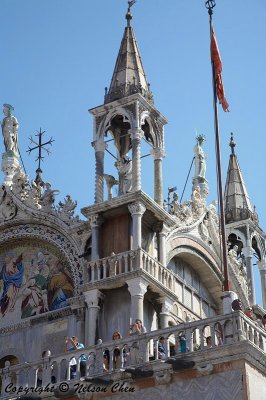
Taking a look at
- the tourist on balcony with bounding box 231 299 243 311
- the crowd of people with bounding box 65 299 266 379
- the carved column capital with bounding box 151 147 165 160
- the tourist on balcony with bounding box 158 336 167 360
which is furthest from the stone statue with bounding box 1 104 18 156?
the tourist on balcony with bounding box 231 299 243 311

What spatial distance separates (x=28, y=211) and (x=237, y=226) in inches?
259

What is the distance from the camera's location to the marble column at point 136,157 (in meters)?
23.7

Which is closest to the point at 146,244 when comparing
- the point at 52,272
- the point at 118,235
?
the point at 118,235

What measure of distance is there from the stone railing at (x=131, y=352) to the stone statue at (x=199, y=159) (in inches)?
398

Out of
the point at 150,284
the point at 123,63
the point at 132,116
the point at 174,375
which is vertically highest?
the point at 123,63

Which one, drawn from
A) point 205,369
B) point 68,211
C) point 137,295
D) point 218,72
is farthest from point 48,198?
point 205,369

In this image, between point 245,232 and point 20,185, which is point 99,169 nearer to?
point 20,185

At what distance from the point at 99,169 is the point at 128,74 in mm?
2561

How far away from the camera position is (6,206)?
26.8m

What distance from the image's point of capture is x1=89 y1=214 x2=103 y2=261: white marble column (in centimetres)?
2362

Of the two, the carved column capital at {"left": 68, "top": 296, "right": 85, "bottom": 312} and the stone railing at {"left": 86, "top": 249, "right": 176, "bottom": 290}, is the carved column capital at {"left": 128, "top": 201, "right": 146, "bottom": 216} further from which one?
the carved column capital at {"left": 68, "top": 296, "right": 85, "bottom": 312}

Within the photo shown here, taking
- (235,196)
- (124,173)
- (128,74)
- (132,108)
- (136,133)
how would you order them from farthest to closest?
(235,196), (128,74), (124,173), (132,108), (136,133)

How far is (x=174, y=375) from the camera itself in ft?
61.2

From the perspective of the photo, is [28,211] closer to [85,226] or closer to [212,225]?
[85,226]
